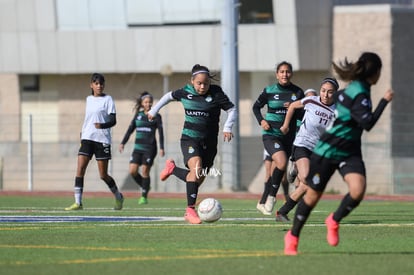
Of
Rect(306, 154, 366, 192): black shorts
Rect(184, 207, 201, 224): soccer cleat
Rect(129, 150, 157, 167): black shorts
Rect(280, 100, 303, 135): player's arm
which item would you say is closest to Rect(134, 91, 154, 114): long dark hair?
Rect(129, 150, 157, 167): black shorts

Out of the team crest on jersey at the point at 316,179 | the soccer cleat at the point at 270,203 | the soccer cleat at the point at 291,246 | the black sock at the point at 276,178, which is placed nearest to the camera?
the soccer cleat at the point at 291,246

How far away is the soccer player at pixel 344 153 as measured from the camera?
10391mm

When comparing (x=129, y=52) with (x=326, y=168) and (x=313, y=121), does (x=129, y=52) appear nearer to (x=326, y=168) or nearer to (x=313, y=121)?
(x=313, y=121)

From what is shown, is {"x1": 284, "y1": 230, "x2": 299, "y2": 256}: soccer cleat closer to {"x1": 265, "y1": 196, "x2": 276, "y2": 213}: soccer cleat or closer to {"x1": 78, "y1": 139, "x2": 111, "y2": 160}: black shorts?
{"x1": 265, "y1": 196, "x2": 276, "y2": 213}: soccer cleat

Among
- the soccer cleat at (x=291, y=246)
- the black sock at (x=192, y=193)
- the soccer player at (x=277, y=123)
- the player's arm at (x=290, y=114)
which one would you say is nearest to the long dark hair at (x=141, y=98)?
the soccer player at (x=277, y=123)

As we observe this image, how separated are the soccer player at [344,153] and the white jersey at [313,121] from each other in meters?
4.75

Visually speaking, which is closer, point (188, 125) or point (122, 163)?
point (188, 125)

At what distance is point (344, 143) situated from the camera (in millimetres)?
10453

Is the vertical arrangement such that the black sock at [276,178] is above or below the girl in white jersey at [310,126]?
below

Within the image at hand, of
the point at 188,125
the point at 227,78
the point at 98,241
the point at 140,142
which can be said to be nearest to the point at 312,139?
the point at 188,125

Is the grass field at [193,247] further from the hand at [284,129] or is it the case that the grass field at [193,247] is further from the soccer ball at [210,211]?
the hand at [284,129]

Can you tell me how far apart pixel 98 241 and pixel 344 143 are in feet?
9.89

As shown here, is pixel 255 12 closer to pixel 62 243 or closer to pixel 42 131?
pixel 42 131

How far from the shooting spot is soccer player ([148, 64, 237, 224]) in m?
14.8
